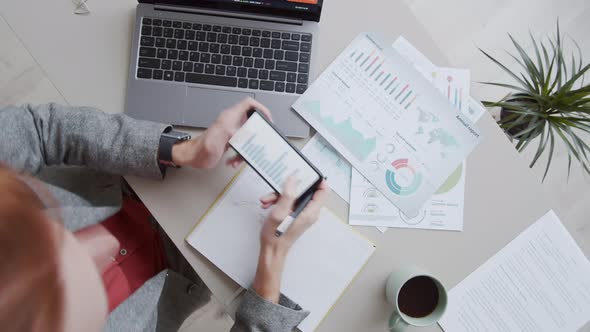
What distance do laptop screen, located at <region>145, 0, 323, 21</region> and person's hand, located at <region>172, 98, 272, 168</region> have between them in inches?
6.8

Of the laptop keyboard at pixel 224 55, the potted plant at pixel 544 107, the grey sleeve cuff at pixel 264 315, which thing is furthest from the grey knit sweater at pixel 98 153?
the potted plant at pixel 544 107

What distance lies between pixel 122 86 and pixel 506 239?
798 millimetres

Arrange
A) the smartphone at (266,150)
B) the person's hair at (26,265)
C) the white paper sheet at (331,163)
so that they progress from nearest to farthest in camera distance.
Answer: the person's hair at (26,265)
the smartphone at (266,150)
the white paper sheet at (331,163)

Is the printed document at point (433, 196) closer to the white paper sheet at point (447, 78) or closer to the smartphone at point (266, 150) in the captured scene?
the white paper sheet at point (447, 78)

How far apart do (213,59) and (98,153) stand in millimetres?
262

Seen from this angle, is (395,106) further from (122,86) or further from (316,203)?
(122,86)

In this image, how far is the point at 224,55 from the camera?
29.7 inches

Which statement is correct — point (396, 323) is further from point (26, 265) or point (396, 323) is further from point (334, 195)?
point (26, 265)

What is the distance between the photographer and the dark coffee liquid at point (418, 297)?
28.4 inches

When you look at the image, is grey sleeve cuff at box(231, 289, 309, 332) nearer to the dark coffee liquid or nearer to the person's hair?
A: the dark coffee liquid

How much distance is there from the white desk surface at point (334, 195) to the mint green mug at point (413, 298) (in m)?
0.04

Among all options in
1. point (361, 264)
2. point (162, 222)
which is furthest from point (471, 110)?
point (162, 222)

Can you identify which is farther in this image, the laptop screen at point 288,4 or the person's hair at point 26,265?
the laptop screen at point 288,4

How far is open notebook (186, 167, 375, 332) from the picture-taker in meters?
0.74
